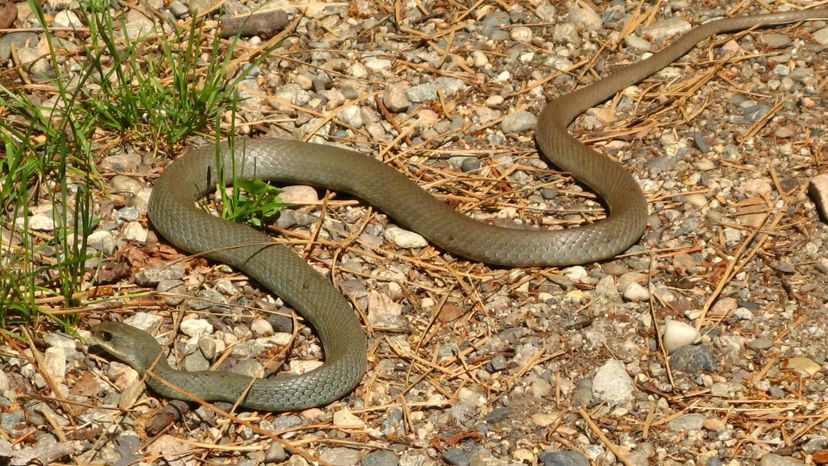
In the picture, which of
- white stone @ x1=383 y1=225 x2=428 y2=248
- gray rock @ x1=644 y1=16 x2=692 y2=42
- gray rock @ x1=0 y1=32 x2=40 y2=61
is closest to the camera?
white stone @ x1=383 y1=225 x2=428 y2=248

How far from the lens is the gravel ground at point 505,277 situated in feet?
14.5

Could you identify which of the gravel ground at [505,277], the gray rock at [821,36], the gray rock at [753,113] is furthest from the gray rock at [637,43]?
the gray rock at [821,36]

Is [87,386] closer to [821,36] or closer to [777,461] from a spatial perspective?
[777,461]

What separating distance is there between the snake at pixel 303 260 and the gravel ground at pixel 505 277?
94 mm

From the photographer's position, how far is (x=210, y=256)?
5355 mm

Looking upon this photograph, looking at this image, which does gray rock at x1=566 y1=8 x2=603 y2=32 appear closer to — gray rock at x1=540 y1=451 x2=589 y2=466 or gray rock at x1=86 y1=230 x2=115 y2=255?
gray rock at x1=86 y1=230 x2=115 y2=255

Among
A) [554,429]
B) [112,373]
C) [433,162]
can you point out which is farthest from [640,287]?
[112,373]

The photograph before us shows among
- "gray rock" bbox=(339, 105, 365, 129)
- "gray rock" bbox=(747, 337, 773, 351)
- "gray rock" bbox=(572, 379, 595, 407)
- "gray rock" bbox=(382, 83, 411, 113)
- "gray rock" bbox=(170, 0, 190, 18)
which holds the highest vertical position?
"gray rock" bbox=(170, 0, 190, 18)

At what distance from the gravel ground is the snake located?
3.7 inches

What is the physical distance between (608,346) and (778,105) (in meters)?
2.41

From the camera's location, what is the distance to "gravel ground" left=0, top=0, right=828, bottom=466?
441 centimetres

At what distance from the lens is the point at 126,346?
4609mm

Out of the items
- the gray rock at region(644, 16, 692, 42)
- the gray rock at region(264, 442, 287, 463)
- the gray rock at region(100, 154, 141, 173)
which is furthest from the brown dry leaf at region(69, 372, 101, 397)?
the gray rock at region(644, 16, 692, 42)

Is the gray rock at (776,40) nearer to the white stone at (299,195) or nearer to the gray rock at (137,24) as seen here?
the white stone at (299,195)
